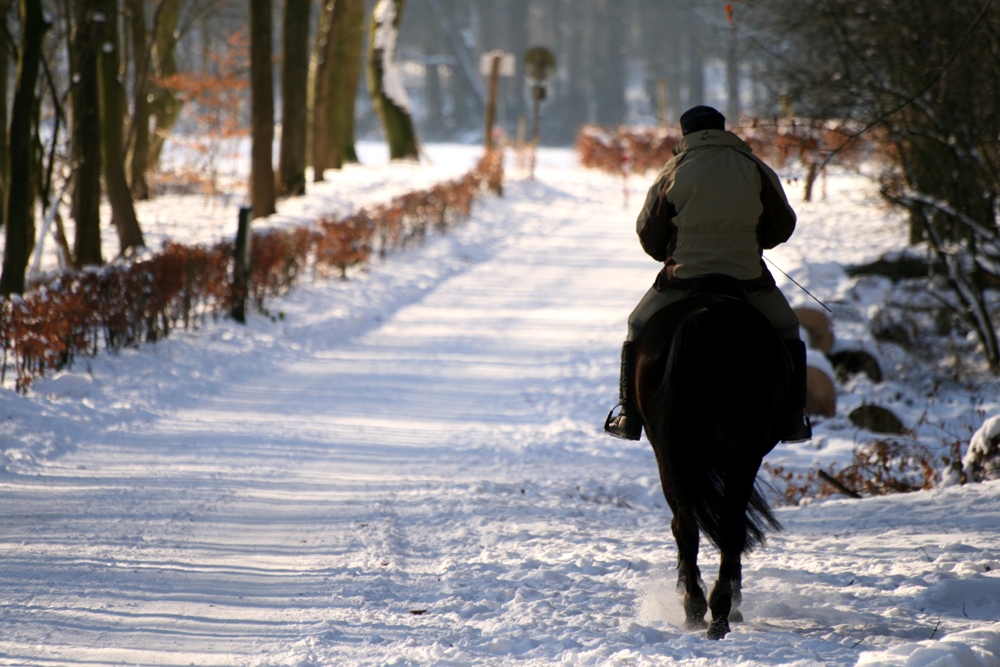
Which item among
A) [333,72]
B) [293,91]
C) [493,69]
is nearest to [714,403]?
[293,91]

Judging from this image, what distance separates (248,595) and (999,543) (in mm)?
3807

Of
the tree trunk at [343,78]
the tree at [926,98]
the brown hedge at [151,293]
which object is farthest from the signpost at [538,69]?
the tree at [926,98]

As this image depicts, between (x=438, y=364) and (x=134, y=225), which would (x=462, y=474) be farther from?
(x=134, y=225)

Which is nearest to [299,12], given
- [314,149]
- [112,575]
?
[314,149]

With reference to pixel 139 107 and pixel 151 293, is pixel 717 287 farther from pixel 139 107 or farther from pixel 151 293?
pixel 139 107

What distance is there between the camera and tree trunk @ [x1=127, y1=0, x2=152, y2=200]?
635 inches

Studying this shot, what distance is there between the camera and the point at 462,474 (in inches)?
268

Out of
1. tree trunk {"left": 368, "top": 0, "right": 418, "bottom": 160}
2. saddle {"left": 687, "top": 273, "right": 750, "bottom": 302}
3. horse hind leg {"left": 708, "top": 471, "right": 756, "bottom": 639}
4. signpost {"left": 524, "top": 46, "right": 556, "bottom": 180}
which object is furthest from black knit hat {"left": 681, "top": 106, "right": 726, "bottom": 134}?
signpost {"left": 524, "top": 46, "right": 556, "bottom": 180}

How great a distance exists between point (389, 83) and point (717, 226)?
93.6 ft

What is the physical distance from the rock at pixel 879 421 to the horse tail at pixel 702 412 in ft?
18.0

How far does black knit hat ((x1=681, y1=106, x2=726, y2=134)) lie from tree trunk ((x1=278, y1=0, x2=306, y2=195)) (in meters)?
15.1

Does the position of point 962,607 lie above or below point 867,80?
below

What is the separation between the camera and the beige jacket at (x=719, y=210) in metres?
4.29

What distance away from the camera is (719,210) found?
168 inches
